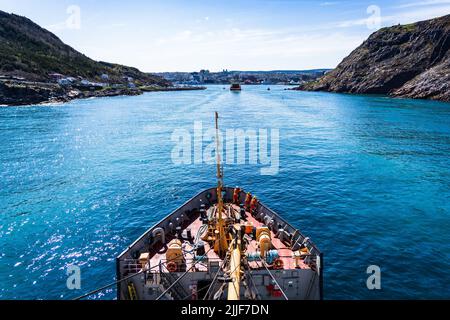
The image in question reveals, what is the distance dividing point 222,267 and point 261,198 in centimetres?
2542

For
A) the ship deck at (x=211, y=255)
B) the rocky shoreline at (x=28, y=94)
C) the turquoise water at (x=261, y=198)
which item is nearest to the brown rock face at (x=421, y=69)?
the turquoise water at (x=261, y=198)

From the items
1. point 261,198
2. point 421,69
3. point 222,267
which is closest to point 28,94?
point 261,198

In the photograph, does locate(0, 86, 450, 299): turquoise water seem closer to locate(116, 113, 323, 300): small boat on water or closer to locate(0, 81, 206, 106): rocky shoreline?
locate(116, 113, 323, 300): small boat on water

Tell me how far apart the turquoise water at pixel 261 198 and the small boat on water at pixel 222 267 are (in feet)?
18.7

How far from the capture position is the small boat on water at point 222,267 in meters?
19.9

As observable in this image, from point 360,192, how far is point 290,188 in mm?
9928

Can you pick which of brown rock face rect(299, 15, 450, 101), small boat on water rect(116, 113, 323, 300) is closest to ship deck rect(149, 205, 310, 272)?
small boat on water rect(116, 113, 323, 300)

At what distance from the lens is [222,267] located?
1988 centimetres

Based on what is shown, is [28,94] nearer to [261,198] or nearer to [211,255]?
[261,198]

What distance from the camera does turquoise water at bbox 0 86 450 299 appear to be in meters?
28.0
